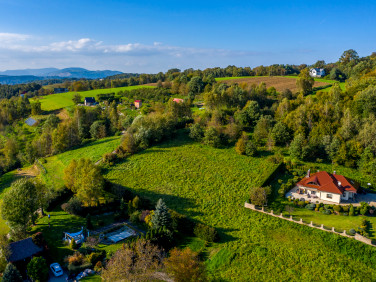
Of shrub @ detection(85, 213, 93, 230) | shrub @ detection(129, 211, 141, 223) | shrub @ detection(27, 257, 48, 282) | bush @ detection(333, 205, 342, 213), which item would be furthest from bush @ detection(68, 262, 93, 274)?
bush @ detection(333, 205, 342, 213)

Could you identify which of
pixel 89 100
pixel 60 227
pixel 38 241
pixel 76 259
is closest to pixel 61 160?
pixel 60 227

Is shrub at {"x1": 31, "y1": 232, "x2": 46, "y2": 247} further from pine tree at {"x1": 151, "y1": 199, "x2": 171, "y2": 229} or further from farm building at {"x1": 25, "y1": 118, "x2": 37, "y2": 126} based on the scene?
farm building at {"x1": 25, "y1": 118, "x2": 37, "y2": 126}

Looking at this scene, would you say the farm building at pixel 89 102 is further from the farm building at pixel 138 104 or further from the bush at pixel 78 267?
the bush at pixel 78 267

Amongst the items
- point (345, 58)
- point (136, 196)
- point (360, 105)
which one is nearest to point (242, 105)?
point (360, 105)

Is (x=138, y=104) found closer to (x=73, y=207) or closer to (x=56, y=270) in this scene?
(x=73, y=207)

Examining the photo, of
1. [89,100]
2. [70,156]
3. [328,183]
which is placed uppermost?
[89,100]

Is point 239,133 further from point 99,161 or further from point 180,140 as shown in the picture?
point 99,161

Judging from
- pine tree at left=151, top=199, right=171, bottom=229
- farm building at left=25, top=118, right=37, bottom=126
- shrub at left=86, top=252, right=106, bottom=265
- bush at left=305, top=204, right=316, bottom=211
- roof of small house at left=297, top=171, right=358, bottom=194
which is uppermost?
farm building at left=25, top=118, right=37, bottom=126
